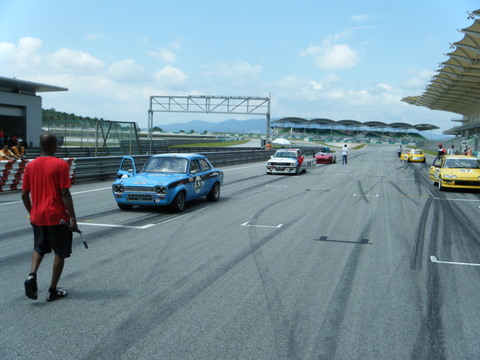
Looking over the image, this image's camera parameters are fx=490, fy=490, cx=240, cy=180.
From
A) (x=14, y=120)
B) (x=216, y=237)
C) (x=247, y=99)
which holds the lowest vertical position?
(x=216, y=237)

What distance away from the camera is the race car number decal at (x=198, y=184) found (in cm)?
1255

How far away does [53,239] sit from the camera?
4.98 meters

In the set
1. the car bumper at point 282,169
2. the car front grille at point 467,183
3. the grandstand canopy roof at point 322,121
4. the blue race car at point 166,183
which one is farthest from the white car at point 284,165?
the grandstand canopy roof at point 322,121

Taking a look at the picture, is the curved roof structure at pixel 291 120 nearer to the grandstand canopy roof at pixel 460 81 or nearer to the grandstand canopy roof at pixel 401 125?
the grandstand canopy roof at pixel 401 125

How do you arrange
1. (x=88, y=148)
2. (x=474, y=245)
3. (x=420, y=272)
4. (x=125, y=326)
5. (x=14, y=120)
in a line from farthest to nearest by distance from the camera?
(x=14, y=120)
(x=88, y=148)
(x=474, y=245)
(x=420, y=272)
(x=125, y=326)

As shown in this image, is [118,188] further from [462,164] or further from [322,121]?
[322,121]

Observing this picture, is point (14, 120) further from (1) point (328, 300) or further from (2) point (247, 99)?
(1) point (328, 300)

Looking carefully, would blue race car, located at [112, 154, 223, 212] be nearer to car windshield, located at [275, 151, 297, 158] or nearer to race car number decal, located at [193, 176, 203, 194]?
race car number decal, located at [193, 176, 203, 194]

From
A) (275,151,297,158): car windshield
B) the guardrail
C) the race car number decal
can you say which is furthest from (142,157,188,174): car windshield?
(275,151,297,158): car windshield

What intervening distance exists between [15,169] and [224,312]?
12823mm

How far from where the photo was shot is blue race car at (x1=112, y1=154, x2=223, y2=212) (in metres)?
11.1

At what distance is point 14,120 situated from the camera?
35.2m

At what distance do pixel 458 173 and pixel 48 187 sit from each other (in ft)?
53.4

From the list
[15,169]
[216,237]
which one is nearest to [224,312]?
[216,237]
